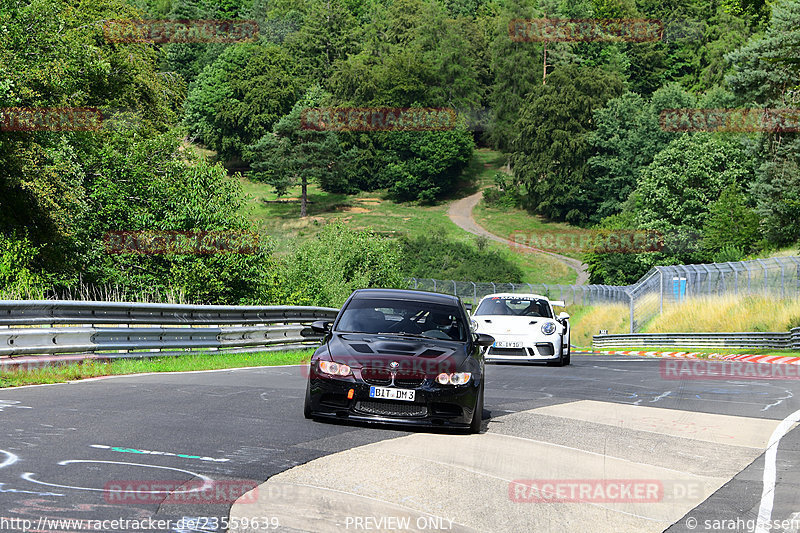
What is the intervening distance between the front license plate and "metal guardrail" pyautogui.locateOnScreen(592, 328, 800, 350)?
86.1ft

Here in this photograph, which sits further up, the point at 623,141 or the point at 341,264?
the point at 623,141

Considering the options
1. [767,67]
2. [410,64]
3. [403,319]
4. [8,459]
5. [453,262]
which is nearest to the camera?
[8,459]

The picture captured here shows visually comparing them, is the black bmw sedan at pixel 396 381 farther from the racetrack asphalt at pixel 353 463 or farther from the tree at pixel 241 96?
the tree at pixel 241 96

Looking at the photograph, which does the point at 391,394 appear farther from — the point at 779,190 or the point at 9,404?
the point at 779,190

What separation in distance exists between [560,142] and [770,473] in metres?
101

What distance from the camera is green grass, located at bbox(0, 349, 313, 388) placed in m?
13.3

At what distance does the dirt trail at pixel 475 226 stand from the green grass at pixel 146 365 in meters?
69.8

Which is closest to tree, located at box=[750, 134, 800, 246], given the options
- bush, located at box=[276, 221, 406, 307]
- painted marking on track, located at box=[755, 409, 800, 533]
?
bush, located at box=[276, 221, 406, 307]

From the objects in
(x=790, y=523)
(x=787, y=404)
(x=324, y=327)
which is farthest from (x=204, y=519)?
(x=787, y=404)

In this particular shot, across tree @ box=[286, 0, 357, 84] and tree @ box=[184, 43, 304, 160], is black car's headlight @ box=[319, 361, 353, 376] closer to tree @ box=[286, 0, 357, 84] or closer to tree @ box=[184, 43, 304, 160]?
tree @ box=[184, 43, 304, 160]

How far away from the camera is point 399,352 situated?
9891 millimetres

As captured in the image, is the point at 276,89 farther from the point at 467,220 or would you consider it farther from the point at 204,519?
the point at 204,519

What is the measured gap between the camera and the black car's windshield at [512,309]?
21750mm

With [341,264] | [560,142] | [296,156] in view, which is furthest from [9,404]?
[296,156]
